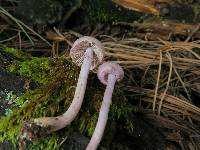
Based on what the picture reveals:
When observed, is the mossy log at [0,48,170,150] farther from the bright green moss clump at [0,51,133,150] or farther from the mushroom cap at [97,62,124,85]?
the mushroom cap at [97,62,124,85]

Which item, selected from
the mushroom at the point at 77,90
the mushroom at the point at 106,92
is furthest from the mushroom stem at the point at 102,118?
the mushroom at the point at 77,90

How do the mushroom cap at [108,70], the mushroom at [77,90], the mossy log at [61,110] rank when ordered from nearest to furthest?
the mushroom at [77,90] < the mossy log at [61,110] < the mushroom cap at [108,70]

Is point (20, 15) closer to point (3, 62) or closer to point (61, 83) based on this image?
point (3, 62)

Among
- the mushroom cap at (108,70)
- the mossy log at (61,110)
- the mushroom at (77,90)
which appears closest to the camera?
the mushroom at (77,90)

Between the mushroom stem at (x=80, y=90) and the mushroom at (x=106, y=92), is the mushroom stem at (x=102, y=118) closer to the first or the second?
the mushroom at (x=106, y=92)

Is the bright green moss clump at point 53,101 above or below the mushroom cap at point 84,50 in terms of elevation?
below

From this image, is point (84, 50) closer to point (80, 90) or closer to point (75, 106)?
point (80, 90)

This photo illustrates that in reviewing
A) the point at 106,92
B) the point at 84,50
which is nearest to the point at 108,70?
the point at 106,92
